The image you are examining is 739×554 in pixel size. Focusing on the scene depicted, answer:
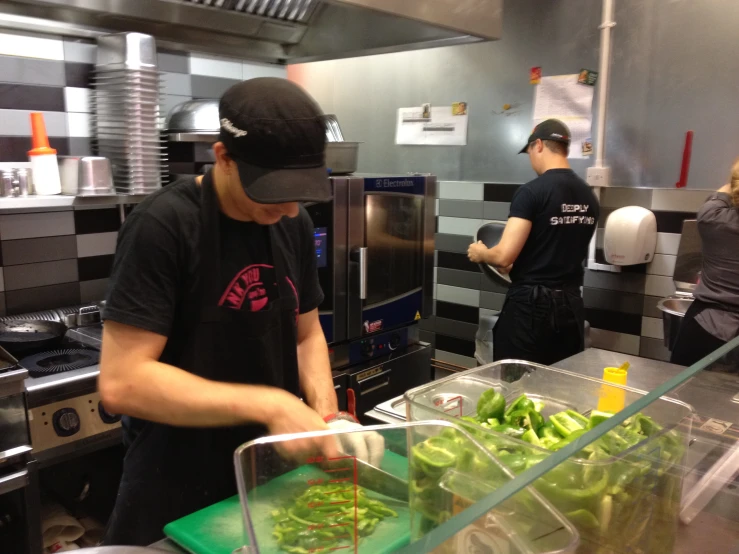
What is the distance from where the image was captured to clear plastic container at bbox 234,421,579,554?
71cm

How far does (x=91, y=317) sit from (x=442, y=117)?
2.11 meters

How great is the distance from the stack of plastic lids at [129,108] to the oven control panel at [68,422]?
755mm

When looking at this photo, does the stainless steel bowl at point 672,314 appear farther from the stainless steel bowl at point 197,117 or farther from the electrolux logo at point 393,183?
the stainless steel bowl at point 197,117

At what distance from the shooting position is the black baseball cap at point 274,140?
3.70 ft

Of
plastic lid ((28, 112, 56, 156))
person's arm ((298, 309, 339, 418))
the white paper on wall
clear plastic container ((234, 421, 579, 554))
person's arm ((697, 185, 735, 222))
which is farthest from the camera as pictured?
the white paper on wall

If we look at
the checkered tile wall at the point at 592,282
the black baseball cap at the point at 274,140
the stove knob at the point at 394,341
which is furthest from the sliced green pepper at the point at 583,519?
the checkered tile wall at the point at 592,282

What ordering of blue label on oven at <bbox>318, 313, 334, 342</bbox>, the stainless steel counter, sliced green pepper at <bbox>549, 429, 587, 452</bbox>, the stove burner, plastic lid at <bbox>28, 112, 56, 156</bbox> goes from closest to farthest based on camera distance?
sliced green pepper at <bbox>549, 429, 587, 452</bbox>, the stainless steel counter, the stove burner, plastic lid at <bbox>28, 112, 56, 156</bbox>, blue label on oven at <bbox>318, 313, 334, 342</bbox>

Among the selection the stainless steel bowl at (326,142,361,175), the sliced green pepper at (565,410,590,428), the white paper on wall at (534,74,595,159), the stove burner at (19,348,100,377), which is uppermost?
the white paper on wall at (534,74,595,159)

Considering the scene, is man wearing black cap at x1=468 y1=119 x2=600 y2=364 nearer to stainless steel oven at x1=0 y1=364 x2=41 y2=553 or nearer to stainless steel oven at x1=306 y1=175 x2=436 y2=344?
stainless steel oven at x1=306 y1=175 x2=436 y2=344

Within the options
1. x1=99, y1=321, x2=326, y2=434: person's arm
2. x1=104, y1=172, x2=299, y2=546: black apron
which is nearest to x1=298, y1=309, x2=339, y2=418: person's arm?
x1=104, y1=172, x2=299, y2=546: black apron

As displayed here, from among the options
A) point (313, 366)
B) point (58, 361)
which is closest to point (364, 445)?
point (313, 366)

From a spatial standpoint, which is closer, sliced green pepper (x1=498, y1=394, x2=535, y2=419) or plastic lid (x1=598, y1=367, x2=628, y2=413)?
sliced green pepper (x1=498, y1=394, x2=535, y2=419)

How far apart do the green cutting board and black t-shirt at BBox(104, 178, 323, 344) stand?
352 millimetres

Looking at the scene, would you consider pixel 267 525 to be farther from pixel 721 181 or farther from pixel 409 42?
pixel 721 181
